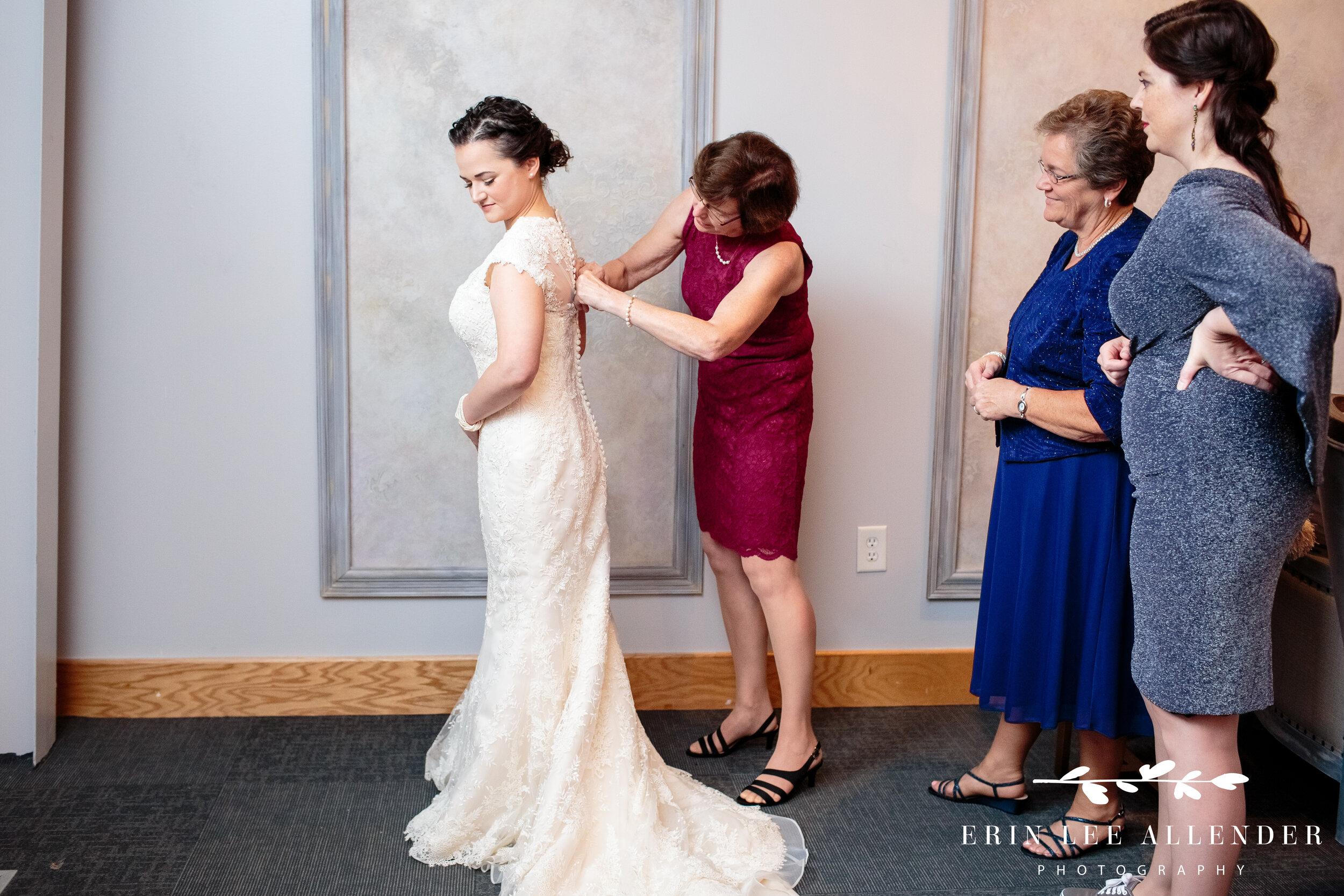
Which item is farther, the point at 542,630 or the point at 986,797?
the point at 986,797

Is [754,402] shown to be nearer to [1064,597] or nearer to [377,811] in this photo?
[1064,597]

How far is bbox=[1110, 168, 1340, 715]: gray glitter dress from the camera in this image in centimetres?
142

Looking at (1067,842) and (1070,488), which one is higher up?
(1070,488)

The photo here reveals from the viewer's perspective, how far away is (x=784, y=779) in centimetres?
242

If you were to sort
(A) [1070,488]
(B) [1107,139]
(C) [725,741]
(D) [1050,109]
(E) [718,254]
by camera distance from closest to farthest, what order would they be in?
(B) [1107,139], (A) [1070,488], (E) [718,254], (C) [725,741], (D) [1050,109]

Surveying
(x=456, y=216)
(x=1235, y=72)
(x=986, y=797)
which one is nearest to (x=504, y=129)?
(x=456, y=216)

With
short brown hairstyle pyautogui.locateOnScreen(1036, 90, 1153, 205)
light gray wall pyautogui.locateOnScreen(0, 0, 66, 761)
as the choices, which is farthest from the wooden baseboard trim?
short brown hairstyle pyautogui.locateOnScreen(1036, 90, 1153, 205)

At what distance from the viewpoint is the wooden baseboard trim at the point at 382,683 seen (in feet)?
9.21

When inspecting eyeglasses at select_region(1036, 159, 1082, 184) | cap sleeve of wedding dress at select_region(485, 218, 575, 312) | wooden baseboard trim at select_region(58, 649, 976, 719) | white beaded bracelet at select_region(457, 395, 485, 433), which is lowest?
wooden baseboard trim at select_region(58, 649, 976, 719)

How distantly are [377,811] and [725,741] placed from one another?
87 centimetres

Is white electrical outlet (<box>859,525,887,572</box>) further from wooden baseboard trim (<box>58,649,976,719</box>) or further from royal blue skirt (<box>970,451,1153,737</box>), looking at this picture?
royal blue skirt (<box>970,451,1153,737</box>)

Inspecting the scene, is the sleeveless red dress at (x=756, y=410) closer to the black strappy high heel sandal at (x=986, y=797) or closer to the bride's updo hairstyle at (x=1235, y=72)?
the black strappy high heel sandal at (x=986, y=797)

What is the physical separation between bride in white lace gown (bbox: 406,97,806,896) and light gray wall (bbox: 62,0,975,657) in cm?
76

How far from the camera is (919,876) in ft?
6.99
